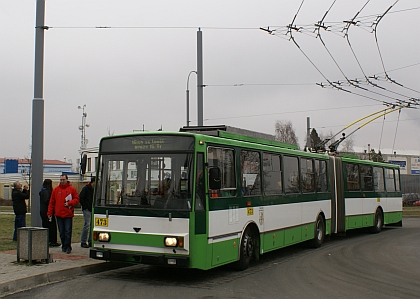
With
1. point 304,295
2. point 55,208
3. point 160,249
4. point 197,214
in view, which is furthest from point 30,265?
point 304,295

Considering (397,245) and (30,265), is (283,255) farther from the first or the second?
(30,265)

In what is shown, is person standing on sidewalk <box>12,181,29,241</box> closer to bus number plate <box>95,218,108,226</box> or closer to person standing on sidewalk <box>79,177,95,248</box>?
person standing on sidewalk <box>79,177,95,248</box>

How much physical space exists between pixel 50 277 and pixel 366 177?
13.0 m

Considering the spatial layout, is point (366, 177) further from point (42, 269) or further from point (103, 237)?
point (42, 269)

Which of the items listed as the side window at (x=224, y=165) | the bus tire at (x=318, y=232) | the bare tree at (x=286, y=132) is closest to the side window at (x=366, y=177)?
the bus tire at (x=318, y=232)

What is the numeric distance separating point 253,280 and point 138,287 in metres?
2.16

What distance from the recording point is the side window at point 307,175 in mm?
14242

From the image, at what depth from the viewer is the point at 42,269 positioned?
9.71 metres

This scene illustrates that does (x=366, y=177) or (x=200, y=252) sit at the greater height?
(x=366, y=177)

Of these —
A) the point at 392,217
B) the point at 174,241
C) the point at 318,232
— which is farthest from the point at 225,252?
the point at 392,217

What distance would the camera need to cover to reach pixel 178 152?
9.41 m

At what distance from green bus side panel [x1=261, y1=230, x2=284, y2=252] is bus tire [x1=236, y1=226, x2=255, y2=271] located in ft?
1.53

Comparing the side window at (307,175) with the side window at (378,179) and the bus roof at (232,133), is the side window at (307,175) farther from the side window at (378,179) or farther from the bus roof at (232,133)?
the side window at (378,179)

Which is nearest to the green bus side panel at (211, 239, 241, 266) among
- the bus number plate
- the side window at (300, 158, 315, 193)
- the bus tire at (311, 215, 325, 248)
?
the bus number plate
